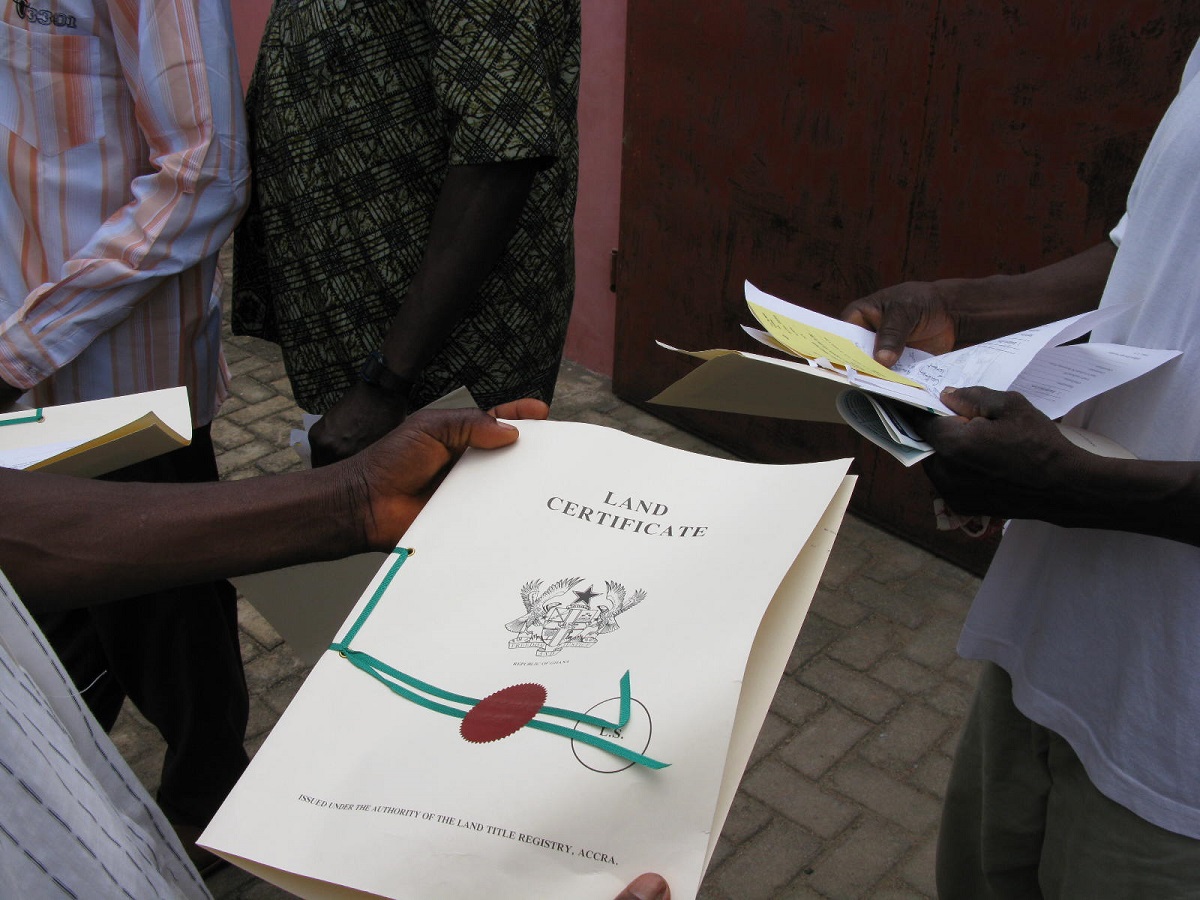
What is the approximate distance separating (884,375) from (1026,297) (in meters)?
0.43

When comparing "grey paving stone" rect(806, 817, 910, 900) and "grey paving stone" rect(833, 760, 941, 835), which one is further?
"grey paving stone" rect(833, 760, 941, 835)

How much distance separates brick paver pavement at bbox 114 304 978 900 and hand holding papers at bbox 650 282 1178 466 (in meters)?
1.44

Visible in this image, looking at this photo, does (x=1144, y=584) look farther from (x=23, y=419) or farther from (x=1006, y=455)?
(x=23, y=419)

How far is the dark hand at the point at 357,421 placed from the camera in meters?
1.93

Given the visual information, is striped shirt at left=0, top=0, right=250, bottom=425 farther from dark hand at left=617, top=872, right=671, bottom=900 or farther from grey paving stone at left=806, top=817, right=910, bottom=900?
grey paving stone at left=806, top=817, right=910, bottom=900

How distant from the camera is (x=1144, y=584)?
1321 millimetres

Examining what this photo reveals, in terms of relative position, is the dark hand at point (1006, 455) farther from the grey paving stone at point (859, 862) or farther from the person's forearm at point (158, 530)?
the grey paving stone at point (859, 862)

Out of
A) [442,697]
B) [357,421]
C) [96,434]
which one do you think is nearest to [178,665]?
[357,421]

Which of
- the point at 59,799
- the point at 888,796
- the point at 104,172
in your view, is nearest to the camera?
the point at 59,799

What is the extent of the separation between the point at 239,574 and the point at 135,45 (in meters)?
1.11

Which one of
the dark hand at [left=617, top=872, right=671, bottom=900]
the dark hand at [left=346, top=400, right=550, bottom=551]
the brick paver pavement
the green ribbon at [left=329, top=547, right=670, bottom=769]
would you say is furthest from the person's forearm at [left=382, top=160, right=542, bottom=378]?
the brick paver pavement

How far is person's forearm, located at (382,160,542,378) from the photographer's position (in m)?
1.87

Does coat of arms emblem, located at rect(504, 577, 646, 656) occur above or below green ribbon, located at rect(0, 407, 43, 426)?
above

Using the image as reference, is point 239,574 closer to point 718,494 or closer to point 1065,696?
point 718,494
